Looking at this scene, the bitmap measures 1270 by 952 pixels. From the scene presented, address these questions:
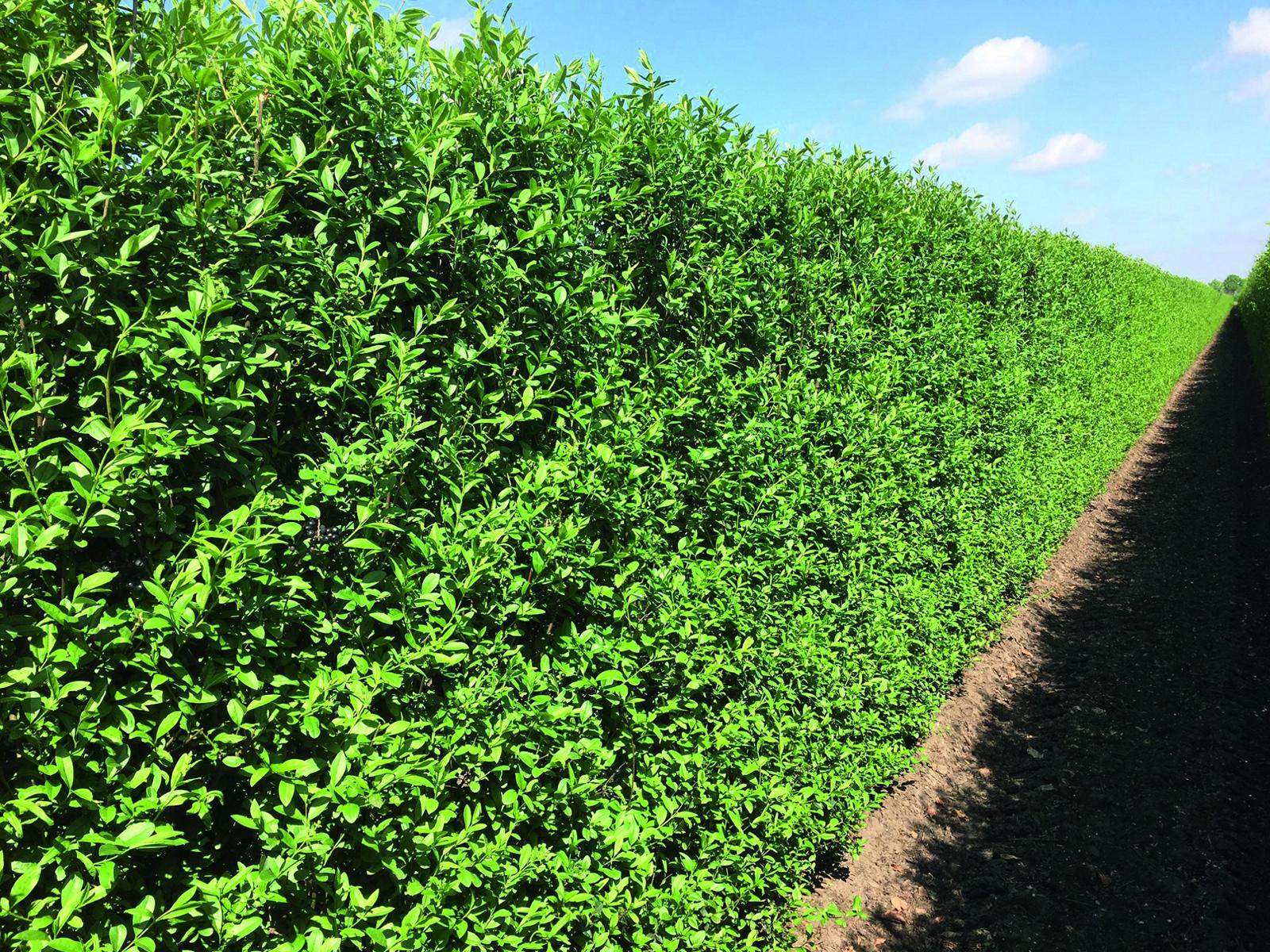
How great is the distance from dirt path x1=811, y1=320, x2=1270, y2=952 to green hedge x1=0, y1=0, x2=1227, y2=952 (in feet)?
2.96

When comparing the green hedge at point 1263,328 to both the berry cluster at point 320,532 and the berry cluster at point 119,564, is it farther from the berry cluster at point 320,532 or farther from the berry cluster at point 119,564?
the berry cluster at point 119,564

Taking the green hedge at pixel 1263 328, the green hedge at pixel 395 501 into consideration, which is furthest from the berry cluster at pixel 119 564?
the green hedge at pixel 1263 328

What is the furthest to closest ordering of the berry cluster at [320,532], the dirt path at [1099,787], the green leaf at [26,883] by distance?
the dirt path at [1099,787] → the berry cluster at [320,532] → the green leaf at [26,883]

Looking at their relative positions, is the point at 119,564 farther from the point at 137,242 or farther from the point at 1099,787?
the point at 1099,787

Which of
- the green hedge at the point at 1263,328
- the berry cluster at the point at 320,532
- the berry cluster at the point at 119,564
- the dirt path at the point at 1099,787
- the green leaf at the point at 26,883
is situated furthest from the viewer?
the green hedge at the point at 1263,328

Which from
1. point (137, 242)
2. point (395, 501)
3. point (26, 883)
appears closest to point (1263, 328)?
point (395, 501)

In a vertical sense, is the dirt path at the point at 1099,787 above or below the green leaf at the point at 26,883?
below

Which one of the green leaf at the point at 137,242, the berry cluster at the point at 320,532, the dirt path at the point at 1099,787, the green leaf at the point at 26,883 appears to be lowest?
the dirt path at the point at 1099,787

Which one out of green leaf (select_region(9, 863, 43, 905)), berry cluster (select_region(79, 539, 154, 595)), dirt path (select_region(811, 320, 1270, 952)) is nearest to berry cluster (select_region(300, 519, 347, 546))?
berry cluster (select_region(79, 539, 154, 595))

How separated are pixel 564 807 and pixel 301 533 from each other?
1454mm

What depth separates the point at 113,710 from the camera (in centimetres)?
181

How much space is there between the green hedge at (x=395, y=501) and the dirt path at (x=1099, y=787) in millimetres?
903

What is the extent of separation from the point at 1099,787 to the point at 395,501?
5.65 meters

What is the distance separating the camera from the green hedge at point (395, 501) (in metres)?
1.76
